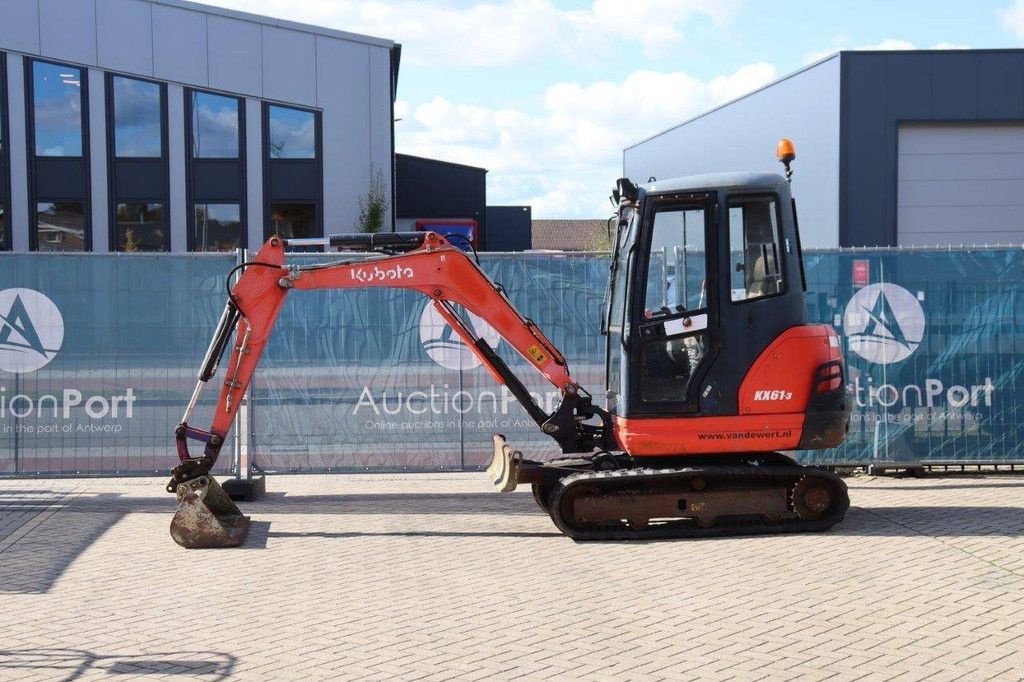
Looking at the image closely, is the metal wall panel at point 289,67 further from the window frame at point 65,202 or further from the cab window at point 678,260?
the cab window at point 678,260

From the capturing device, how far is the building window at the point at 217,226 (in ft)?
109

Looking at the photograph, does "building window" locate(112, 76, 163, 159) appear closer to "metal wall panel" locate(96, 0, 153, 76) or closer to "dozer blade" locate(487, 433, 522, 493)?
"metal wall panel" locate(96, 0, 153, 76)

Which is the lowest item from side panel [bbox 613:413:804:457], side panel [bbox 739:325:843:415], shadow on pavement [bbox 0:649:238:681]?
shadow on pavement [bbox 0:649:238:681]

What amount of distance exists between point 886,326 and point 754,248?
3549 mm

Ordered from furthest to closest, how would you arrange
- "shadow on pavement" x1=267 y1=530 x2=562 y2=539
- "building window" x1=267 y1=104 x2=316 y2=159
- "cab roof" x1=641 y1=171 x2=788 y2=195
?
1. "building window" x1=267 y1=104 x2=316 y2=159
2. "shadow on pavement" x1=267 y1=530 x2=562 y2=539
3. "cab roof" x1=641 y1=171 x2=788 y2=195

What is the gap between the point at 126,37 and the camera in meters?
32.2

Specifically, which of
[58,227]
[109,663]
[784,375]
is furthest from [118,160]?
Answer: [109,663]

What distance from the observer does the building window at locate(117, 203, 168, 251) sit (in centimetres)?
3294

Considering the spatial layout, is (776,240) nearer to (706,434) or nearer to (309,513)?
(706,434)

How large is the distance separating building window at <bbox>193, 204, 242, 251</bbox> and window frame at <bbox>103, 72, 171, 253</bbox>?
0.81m

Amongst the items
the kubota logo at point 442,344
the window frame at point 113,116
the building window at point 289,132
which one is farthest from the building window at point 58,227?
the kubota logo at point 442,344

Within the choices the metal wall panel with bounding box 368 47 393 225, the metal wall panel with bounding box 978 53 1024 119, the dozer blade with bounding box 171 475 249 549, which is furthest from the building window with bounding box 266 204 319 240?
the dozer blade with bounding box 171 475 249 549

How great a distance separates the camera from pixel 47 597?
26.5ft

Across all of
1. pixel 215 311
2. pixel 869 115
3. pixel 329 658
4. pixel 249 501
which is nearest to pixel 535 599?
pixel 329 658
